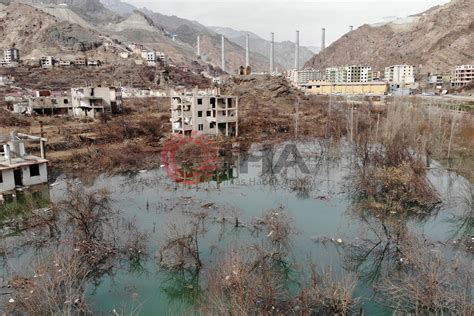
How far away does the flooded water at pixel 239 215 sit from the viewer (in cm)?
908

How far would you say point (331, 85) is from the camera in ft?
213

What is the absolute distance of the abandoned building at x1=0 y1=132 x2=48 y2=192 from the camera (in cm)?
1567

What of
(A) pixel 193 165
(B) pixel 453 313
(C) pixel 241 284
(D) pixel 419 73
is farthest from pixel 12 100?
(D) pixel 419 73

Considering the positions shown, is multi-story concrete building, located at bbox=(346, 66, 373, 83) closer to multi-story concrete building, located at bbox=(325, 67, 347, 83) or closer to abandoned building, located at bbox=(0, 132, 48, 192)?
multi-story concrete building, located at bbox=(325, 67, 347, 83)

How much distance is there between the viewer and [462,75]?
55.1 metres

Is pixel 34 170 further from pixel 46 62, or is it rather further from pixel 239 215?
pixel 46 62

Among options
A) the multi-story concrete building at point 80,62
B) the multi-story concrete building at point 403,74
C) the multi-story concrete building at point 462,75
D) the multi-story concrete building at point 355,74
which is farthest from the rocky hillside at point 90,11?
the multi-story concrete building at point 462,75

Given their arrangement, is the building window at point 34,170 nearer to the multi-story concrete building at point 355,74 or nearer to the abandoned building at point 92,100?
the abandoned building at point 92,100

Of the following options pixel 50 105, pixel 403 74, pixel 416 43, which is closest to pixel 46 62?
pixel 50 105

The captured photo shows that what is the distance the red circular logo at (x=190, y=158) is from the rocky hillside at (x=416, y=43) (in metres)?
55.6

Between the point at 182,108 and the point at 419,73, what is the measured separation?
177ft

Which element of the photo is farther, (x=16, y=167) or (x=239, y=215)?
(x=16, y=167)

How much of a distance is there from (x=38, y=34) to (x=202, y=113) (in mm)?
72053

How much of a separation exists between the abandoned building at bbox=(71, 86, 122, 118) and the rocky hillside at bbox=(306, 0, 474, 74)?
54844mm
